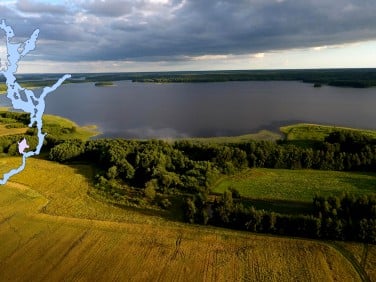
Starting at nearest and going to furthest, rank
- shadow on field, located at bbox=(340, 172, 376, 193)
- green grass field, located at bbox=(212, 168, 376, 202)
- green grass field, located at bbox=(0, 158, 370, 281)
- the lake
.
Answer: green grass field, located at bbox=(0, 158, 370, 281) → green grass field, located at bbox=(212, 168, 376, 202) → shadow on field, located at bbox=(340, 172, 376, 193) → the lake

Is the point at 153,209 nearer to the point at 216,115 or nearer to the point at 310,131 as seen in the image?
the point at 310,131

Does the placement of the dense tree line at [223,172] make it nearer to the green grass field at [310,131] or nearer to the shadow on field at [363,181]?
the shadow on field at [363,181]

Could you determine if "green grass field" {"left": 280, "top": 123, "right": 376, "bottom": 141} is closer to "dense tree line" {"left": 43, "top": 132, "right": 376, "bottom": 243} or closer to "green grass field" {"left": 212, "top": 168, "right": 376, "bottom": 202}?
"dense tree line" {"left": 43, "top": 132, "right": 376, "bottom": 243}

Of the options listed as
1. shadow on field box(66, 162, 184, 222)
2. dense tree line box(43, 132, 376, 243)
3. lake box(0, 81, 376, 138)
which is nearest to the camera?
dense tree line box(43, 132, 376, 243)

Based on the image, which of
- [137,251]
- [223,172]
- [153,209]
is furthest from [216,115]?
[137,251]

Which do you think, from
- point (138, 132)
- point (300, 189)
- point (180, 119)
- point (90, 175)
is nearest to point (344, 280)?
point (300, 189)

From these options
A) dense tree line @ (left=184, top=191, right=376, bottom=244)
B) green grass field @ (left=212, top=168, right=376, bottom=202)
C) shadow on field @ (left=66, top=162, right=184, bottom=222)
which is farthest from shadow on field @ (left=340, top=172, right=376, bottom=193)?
shadow on field @ (left=66, top=162, right=184, bottom=222)
